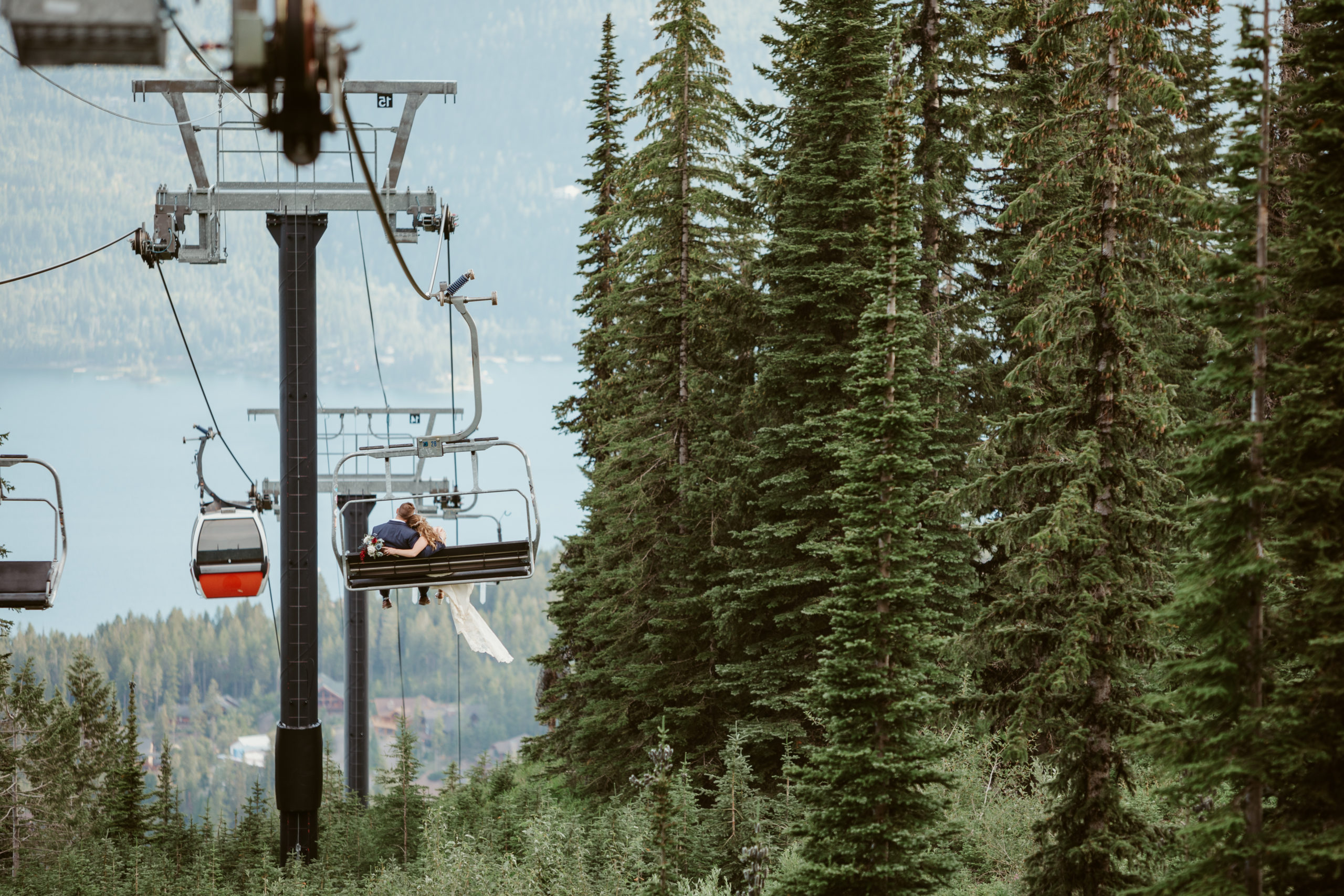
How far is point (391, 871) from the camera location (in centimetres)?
1838

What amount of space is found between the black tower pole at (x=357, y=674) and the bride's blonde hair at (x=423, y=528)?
422 inches

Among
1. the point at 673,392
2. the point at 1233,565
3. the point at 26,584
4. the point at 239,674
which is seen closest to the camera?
the point at 1233,565

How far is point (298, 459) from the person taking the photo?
15.7m

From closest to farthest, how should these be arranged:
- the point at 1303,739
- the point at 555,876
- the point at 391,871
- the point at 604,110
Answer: the point at 1303,739
the point at 555,876
the point at 391,871
the point at 604,110

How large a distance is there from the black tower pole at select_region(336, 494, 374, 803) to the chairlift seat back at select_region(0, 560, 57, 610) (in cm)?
1173

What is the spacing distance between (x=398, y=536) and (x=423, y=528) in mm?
325

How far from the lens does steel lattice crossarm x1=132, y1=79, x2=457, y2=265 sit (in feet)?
51.6

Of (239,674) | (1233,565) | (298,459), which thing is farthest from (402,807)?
A: (239,674)

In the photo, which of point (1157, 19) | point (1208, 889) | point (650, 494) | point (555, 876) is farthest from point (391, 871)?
point (1157, 19)

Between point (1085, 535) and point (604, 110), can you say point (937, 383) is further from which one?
point (604, 110)

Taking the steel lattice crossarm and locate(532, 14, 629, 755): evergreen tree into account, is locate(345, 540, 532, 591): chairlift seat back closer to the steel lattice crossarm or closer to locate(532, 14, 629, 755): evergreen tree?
the steel lattice crossarm

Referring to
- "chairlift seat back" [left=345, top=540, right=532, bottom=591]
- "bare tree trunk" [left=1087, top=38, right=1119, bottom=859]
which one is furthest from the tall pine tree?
"chairlift seat back" [left=345, top=540, right=532, bottom=591]

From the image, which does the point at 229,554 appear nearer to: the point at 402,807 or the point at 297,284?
the point at 297,284

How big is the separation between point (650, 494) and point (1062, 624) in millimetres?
10298
